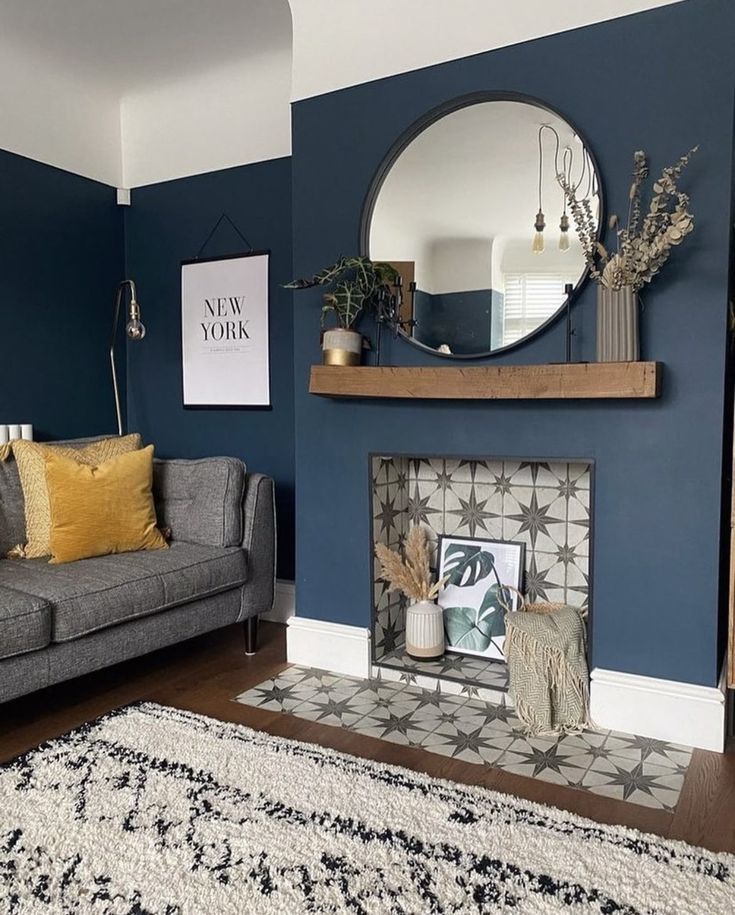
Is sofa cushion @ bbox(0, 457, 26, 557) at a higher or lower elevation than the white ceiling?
lower

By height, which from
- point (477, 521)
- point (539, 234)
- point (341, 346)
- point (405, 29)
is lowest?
point (477, 521)

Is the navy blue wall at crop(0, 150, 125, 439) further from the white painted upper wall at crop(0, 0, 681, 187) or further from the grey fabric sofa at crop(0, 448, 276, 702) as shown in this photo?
the grey fabric sofa at crop(0, 448, 276, 702)

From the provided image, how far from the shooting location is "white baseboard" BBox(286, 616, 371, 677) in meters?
2.93

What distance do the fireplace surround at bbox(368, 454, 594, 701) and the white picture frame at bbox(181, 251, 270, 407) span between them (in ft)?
3.26

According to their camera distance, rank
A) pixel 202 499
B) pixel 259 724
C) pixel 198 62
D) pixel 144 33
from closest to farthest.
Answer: pixel 259 724
pixel 202 499
pixel 144 33
pixel 198 62

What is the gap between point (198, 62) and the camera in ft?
12.0

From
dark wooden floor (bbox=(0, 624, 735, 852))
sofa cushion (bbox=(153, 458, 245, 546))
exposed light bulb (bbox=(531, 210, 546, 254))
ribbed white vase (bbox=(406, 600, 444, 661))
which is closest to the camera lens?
dark wooden floor (bbox=(0, 624, 735, 852))

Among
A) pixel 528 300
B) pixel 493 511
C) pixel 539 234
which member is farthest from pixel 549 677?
pixel 539 234

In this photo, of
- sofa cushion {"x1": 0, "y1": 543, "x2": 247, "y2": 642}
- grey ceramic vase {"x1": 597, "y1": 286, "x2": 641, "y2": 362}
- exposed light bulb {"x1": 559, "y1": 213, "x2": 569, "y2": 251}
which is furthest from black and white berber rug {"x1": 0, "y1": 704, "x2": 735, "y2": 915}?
exposed light bulb {"x1": 559, "y1": 213, "x2": 569, "y2": 251}

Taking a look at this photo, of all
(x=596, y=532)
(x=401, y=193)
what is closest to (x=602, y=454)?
(x=596, y=532)

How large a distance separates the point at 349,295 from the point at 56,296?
178 cm

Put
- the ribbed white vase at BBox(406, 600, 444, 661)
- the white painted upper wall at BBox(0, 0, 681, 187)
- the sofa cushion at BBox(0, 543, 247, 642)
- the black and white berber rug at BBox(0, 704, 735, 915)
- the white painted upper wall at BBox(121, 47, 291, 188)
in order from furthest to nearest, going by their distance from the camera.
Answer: the white painted upper wall at BBox(121, 47, 291, 188) < the ribbed white vase at BBox(406, 600, 444, 661) < the white painted upper wall at BBox(0, 0, 681, 187) < the sofa cushion at BBox(0, 543, 247, 642) < the black and white berber rug at BBox(0, 704, 735, 915)

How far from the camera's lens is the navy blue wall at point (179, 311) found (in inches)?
144

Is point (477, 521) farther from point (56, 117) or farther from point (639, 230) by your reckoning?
point (56, 117)
